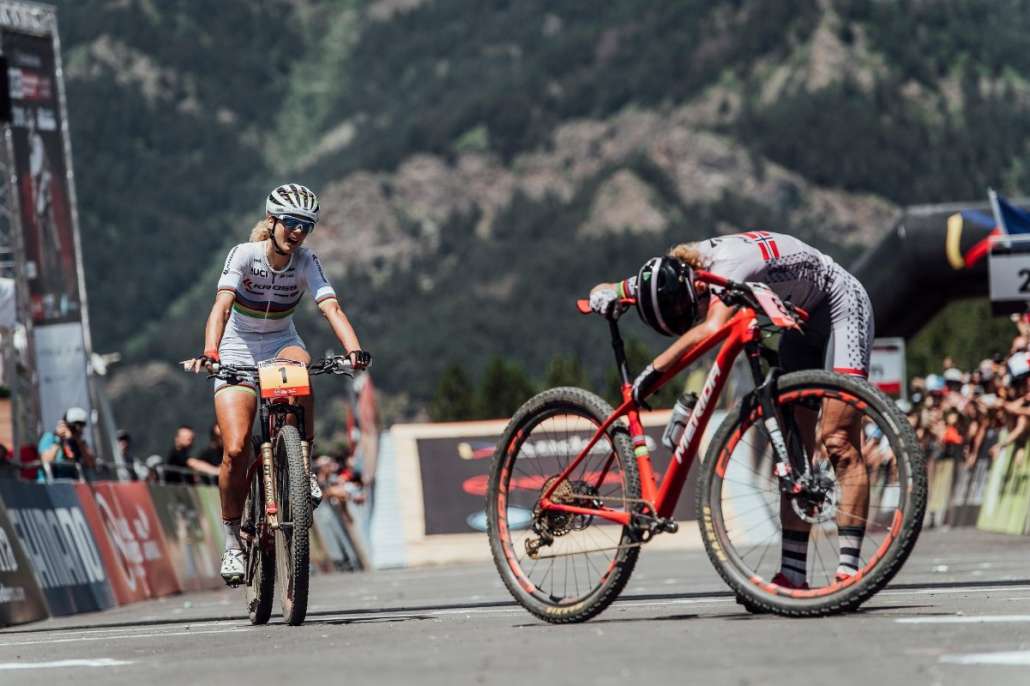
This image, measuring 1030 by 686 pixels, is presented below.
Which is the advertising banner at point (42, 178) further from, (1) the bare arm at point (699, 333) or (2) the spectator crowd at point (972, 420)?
(1) the bare arm at point (699, 333)

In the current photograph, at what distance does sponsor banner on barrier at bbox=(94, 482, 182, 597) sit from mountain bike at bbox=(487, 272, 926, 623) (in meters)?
9.22

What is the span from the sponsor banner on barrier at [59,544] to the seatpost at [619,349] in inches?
267

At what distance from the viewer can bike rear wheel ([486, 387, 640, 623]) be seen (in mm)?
8039

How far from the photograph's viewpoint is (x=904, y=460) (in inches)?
288

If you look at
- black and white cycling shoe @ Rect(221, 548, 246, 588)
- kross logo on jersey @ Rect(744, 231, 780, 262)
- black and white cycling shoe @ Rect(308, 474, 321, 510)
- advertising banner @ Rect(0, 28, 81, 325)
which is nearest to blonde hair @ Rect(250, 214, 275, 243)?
black and white cycling shoe @ Rect(308, 474, 321, 510)

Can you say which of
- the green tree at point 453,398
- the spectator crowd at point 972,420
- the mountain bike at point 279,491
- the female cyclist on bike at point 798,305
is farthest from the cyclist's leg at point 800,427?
the green tree at point 453,398

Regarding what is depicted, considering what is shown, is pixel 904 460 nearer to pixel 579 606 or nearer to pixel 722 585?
pixel 579 606

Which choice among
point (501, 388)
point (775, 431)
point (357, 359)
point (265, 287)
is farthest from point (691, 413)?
point (501, 388)

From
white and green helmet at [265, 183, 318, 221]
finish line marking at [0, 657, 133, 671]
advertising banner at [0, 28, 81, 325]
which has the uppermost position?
advertising banner at [0, 28, 81, 325]

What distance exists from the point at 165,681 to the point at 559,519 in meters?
2.23

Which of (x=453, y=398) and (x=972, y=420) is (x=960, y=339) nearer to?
(x=453, y=398)

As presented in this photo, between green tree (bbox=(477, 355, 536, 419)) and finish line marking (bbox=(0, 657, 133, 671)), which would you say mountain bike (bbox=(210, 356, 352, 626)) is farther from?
green tree (bbox=(477, 355, 536, 419))

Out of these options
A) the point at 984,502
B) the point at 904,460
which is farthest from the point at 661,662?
the point at 984,502

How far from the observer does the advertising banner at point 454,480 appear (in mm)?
27141
